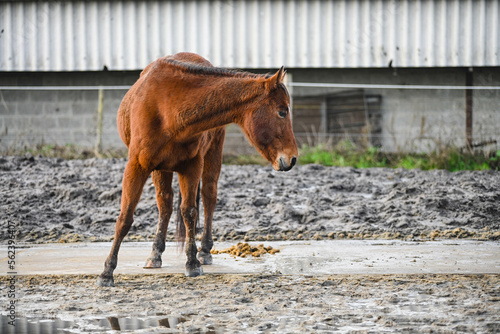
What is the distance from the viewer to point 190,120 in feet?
16.6

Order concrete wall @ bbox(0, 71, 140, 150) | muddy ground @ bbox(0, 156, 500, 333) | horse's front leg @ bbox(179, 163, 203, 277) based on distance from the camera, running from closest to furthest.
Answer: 1. muddy ground @ bbox(0, 156, 500, 333)
2. horse's front leg @ bbox(179, 163, 203, 277)
3. concrete wall @ bbox(0, 71, 140, 150)

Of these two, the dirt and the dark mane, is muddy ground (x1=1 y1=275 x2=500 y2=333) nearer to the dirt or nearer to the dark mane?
the dark mane

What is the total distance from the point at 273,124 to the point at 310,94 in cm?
914

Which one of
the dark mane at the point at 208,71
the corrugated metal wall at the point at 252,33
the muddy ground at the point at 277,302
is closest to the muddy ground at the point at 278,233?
the muddy ground at the point at 277,302

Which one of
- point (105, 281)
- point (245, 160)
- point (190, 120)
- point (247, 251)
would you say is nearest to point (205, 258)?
point (247, 251)

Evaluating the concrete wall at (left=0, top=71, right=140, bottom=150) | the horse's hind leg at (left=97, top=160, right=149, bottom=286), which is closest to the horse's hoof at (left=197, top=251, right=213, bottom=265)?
the horse's hind leg at (left=97, top=160, right=149, bottom=286)

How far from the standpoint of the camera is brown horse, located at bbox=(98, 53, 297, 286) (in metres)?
4.93

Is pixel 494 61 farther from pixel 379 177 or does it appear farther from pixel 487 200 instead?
pixel 487 200

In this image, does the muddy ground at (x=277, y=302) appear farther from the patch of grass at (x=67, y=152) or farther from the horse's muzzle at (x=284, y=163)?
the patch of grass at (x=67, y=152)

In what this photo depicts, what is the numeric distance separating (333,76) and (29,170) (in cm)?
691

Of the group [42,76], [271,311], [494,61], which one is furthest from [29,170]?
[494,61]

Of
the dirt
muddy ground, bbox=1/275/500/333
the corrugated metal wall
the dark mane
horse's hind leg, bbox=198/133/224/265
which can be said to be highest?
the corrugated metal wall

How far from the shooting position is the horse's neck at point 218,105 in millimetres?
5023

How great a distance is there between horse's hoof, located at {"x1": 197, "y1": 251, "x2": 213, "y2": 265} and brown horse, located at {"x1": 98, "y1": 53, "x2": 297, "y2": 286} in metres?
0.43
